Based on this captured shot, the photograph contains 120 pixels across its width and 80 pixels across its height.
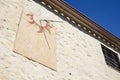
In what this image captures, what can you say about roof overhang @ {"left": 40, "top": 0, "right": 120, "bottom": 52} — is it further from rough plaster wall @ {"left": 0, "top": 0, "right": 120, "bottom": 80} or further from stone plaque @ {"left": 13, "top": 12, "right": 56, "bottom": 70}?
stone plaque @ {"left": 13, "top": 12, "right": 56, "bottom": 70}

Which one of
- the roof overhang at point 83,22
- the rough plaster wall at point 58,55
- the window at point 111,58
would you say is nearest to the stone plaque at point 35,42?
the rough plaster wall at point 58,55

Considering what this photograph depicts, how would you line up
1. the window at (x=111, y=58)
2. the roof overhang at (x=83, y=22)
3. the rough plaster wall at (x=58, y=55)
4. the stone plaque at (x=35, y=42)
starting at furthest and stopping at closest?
the window at (x=111, y=58) < the roof overhang at (x=83, y=22) < the stone plaque at (x=35, y=42) < the rough plaster wall at (x=58, y=55)

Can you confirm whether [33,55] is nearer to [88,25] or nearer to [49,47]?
[49,47]

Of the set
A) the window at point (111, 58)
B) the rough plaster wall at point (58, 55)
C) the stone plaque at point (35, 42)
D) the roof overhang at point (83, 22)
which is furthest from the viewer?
the window at point (111, 58)

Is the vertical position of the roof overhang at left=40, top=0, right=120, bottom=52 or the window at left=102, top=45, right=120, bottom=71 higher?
the roof overhang at left=40, top=0, right=120, bottom=52

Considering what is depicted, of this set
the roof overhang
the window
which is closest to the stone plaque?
the roof overhang

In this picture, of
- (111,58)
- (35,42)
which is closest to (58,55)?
(35,42)

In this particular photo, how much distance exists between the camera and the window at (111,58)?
9.18 m

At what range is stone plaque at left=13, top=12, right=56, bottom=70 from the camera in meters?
5.89

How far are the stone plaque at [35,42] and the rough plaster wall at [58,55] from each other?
0.60 feet

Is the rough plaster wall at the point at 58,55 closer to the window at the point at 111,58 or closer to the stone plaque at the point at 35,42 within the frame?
the stone plaque at the point at 35,42

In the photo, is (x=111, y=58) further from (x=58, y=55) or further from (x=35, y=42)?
(x=35, y=42)

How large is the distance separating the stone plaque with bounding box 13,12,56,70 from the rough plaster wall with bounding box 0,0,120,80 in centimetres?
18

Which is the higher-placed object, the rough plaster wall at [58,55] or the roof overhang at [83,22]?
the roof overhang at [83,22]
